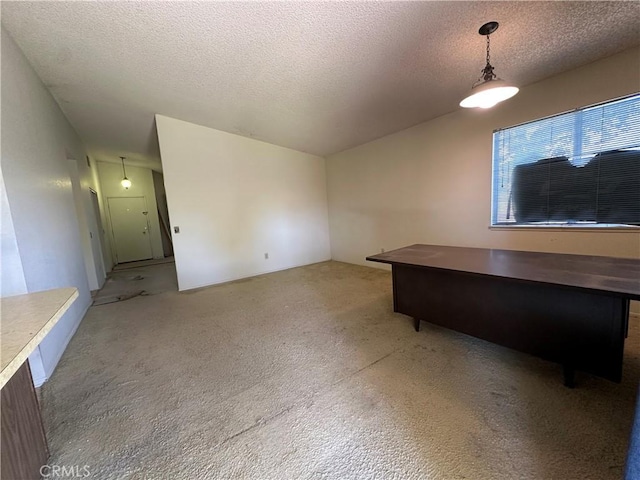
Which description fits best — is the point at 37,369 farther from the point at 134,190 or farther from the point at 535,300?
the point at 134,190

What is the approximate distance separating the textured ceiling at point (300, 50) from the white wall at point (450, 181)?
0.21 m

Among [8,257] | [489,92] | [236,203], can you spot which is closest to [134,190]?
[236,203]

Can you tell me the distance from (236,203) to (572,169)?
4629 millimetres

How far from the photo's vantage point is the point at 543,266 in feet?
5.85

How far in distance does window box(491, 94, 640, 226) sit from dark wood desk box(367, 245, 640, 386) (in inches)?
40.2

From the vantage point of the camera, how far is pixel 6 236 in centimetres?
181

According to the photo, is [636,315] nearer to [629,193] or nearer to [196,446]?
[629,193]

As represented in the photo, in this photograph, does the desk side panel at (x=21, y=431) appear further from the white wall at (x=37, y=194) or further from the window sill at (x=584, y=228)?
the window sill at (x=584, y=228)

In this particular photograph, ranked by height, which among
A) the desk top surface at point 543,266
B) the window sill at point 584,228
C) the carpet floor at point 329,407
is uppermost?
the window sill at point 584,228

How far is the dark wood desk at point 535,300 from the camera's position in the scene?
1.41 meters

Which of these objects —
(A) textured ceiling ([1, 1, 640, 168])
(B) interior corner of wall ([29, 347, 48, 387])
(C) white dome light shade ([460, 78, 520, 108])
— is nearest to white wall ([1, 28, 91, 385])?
(B) interior corner of wall ([29, 347, 48, 387])

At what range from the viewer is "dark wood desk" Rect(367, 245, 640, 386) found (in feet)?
4.63

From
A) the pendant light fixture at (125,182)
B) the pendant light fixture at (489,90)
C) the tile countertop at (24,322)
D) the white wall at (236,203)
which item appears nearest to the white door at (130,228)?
the pendant light fixture at (125,182)

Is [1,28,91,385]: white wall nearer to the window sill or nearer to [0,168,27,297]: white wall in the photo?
[0,168,27,297]: white wall
